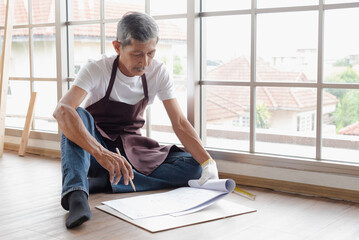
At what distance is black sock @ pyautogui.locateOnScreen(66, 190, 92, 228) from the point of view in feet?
6.73

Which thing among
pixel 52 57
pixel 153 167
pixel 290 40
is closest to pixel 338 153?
pixel 290 40

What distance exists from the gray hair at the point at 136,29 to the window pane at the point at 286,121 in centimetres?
72

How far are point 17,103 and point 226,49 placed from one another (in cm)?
200

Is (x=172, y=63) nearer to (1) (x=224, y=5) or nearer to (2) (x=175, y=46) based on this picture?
(2) (x=175, y=46)

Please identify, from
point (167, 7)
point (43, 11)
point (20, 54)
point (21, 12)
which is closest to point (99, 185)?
point (167, 7)

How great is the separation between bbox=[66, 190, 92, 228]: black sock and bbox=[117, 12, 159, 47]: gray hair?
0.81 metres

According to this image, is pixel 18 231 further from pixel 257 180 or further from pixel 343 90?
pixel 343 90

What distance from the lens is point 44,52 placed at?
3.88 metres

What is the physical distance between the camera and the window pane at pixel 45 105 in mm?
3867

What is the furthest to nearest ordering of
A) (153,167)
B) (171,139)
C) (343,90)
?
(171,139), (153,167), (343,90)

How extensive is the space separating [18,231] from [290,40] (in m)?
1.65

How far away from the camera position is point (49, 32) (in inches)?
150

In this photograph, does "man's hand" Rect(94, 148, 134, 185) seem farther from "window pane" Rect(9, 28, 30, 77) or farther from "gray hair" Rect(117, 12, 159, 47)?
"window pane" Rect(9, 28, 30, 77)

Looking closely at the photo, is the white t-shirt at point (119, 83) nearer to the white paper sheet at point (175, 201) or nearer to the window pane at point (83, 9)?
the white paper sheet at point (175, 201)
